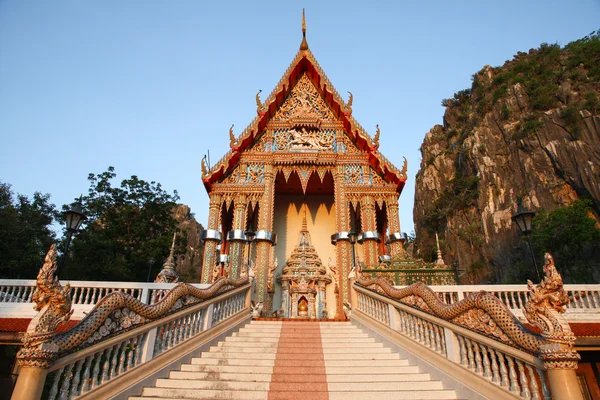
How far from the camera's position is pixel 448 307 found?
13.9ft

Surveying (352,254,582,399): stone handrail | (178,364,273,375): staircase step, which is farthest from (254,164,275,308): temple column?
(352,254,582,399): stone handrail

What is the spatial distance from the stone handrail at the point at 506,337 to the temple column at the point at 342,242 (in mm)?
5871

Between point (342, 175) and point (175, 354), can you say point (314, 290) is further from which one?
point (175, 354)

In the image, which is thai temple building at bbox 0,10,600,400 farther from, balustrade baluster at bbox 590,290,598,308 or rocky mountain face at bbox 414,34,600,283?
rocky mountain face at bbox 414,34,600,283

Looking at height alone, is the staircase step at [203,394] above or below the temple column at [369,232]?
below

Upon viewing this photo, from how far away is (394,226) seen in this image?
12023 millimetres

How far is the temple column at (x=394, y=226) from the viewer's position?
459 inches

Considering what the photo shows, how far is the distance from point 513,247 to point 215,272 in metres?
26.4

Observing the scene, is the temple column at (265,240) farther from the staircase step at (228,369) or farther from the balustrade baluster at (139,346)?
the balustrade baluster at (139,346)

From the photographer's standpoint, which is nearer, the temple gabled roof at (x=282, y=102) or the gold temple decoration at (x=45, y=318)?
the gold temple decoration at (x=45, y=318)

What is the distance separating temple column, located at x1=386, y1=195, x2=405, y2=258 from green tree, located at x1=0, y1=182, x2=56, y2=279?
1467 cm

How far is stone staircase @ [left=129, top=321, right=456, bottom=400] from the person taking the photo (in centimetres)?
391

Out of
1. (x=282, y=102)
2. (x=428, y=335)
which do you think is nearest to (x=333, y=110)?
(x=282, y=102)

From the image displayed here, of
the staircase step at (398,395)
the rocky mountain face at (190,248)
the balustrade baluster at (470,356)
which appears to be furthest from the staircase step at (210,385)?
the rocky mountain face at (190,248)
